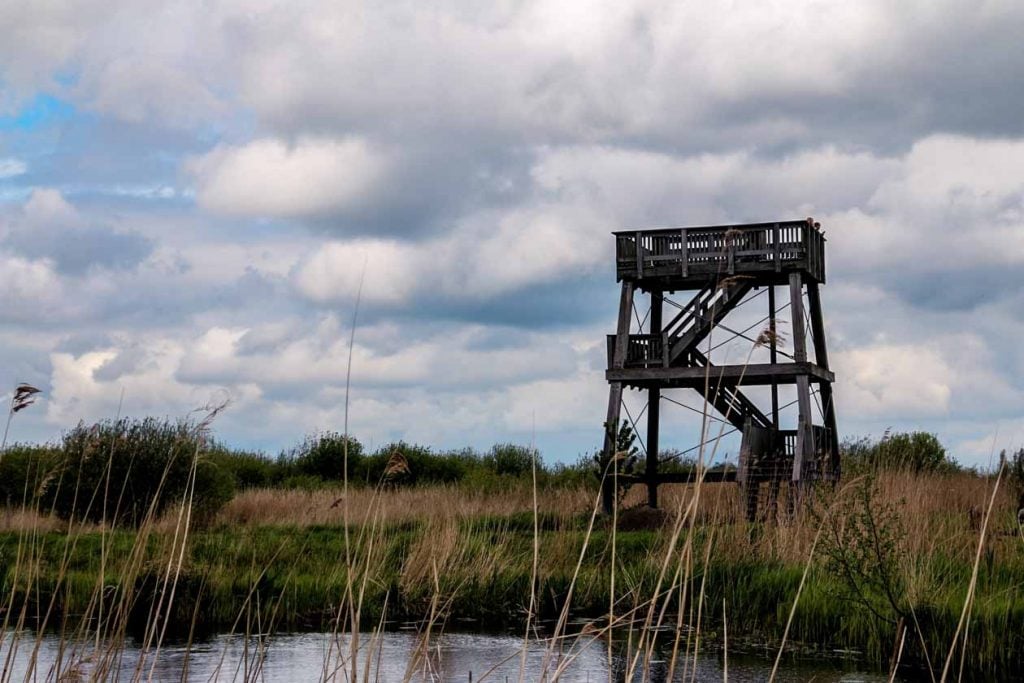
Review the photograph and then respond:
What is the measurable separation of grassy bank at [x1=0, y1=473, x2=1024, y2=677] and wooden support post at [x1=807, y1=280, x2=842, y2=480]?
408cm

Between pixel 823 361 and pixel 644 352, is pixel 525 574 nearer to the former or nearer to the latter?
pixel 644 352

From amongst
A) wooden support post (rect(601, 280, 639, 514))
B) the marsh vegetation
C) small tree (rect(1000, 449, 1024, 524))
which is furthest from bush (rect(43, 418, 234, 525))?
small tree (rect(1000, 449, 1024, 524))

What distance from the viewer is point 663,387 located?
22578mm

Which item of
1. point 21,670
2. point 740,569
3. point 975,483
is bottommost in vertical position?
point 21,670

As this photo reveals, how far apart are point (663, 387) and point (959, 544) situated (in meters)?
9.24

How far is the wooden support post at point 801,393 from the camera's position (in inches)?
834

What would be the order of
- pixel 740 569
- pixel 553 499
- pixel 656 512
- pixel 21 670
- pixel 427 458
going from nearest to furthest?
pixel 21 670, pixel 740 569, pixel 656 512, pixel 553 499, pixel 427 458

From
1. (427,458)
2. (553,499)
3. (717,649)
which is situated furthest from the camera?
(427,458)

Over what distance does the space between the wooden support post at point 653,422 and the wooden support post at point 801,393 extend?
287cm

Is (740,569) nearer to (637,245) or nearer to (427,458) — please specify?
(637,245)

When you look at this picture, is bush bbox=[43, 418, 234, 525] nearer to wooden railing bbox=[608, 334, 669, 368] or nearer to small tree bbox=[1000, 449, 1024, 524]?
wooden railing bbox=[608, 334, 669, 368]

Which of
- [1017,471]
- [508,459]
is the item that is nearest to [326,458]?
[508,459]

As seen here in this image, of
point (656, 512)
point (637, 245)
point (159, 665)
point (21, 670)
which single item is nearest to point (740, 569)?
point (159, 665)

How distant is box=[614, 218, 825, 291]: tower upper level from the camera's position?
21281 mm
